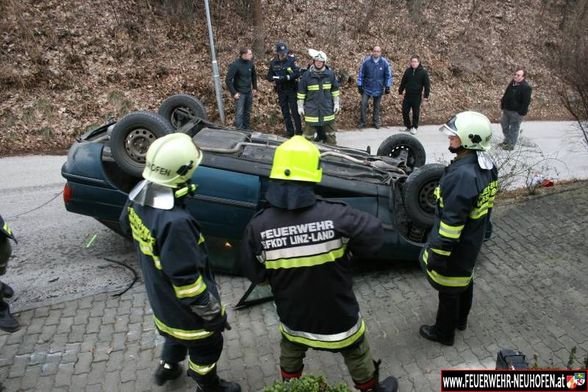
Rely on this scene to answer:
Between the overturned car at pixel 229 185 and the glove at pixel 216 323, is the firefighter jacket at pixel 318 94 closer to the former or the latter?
the overturned car at pixel 229 185

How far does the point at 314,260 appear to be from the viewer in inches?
102

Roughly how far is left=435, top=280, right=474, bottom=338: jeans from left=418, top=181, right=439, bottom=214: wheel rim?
88cm

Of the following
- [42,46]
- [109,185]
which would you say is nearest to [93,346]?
[109,185]

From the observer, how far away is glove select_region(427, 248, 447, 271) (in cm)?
341

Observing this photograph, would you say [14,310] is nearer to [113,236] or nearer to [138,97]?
[113,236]

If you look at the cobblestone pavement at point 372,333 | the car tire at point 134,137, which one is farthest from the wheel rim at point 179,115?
the cobblestone pavement at point 372,333

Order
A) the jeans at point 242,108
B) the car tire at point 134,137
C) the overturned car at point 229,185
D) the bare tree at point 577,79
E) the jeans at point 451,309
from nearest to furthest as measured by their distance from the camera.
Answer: the jeans at point 451,309, the overturned car at point 229,185, the car tire at point 134,137, the bare tree at point 577,79, the jeans at point 242,108

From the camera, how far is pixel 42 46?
1028 cm

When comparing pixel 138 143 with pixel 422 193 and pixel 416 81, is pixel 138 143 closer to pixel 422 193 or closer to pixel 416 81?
Result: pixel 422 193

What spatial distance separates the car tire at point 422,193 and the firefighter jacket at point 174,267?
7.15 feet

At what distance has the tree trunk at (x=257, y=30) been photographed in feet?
37.6

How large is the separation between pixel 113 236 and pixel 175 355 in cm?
250

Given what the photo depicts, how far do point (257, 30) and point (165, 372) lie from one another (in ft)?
31.8

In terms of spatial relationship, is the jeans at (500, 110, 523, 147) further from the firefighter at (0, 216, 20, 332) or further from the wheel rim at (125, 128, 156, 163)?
the firefighter at (0, 216, 20, 332)
